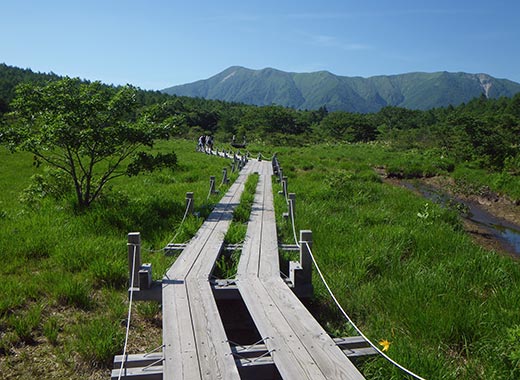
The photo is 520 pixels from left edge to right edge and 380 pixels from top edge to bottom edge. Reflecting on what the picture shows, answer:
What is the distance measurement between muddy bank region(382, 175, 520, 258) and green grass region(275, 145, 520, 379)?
2310 mm

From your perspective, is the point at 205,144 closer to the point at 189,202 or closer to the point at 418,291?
the point at 189,202

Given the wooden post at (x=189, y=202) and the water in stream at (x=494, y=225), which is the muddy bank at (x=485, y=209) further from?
the wooden post at (x=189, y=202)

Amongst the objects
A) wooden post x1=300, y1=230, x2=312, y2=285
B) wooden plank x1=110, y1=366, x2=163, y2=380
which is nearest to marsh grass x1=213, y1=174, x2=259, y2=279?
wooden post x1=300, y1=230, x2=312, y2=285

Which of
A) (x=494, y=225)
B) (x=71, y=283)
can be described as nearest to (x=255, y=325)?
(x=71, y=283)

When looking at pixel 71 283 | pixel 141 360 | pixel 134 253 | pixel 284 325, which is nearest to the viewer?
pixel 141 360

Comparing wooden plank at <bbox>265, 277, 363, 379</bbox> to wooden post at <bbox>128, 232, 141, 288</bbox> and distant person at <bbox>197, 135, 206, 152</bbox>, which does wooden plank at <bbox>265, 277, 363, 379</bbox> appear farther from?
distant person at <bbox>197, 135, 206, 152</bbox>

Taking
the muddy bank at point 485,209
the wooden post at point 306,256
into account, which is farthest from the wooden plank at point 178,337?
the muddy bank at point 485,209

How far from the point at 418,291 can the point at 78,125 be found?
8.30 m

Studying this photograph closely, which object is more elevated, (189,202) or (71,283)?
(189,202)

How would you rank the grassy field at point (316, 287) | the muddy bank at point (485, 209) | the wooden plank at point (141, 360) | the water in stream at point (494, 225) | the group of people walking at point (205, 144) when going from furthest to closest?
the group of people walking at point (205, 144) → the water in stream at point (494, 225) → the muddy bank at point (485, 209) → the grassy field at point (316, 287) → the wooden plank at point (141, 360)

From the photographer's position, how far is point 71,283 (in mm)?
5684

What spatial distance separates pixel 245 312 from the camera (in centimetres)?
593

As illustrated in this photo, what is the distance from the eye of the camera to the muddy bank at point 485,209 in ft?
41.1

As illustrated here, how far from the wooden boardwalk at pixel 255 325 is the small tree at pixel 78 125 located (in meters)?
4.54
